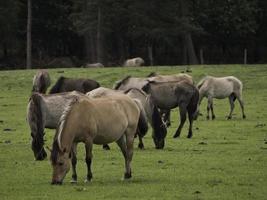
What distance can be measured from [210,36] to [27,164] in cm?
5424

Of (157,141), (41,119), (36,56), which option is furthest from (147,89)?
(36,56)

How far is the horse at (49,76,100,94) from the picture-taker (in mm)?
26203

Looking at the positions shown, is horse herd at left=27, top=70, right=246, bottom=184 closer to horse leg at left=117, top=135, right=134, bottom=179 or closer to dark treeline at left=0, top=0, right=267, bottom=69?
horse leg at left=117, top=135, right=134, bottom=179

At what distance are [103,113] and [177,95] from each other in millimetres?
9733

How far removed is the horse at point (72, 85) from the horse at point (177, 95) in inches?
112

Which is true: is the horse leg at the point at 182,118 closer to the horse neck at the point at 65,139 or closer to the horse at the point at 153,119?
the horse at the point at 153,119

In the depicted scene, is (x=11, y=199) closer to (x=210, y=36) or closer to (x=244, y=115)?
(x=244, y=115)

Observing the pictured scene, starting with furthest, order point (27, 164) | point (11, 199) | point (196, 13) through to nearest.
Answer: point (196, 13) < point (27, 164) < point (11, 199)

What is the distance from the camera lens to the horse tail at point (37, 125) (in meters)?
18.5

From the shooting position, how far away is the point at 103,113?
14.7 meters

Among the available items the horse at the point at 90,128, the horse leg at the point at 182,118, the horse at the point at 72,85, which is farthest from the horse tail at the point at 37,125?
the horse at the point at 72,85

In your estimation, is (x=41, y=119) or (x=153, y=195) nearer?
(x=153, y=195)

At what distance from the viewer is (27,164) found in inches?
691

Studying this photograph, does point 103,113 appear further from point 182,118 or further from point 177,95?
point 177,95
